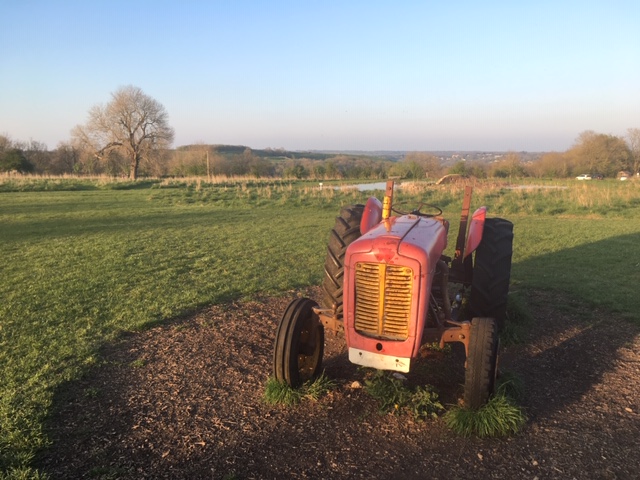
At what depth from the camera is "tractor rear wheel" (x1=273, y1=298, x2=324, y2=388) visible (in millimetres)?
3836

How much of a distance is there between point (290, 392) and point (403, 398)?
2.96 ft

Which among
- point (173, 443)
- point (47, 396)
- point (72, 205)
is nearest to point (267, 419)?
point (173, 443)

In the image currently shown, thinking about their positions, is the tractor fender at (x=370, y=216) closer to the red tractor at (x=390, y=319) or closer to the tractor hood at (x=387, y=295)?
the red tractor at (x=390, y=319)

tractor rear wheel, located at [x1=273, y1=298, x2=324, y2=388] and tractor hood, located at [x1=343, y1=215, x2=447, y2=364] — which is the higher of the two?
tractor hood, located at [x1=343, y1=215, x2=447, y2=364]

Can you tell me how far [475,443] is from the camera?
3.33 metres

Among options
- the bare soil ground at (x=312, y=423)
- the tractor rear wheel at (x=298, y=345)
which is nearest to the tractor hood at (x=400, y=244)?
the tractor rear wheel at (x=298, y=345)

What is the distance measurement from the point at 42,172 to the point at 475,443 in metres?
59.6

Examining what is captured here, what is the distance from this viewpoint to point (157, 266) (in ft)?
29.1

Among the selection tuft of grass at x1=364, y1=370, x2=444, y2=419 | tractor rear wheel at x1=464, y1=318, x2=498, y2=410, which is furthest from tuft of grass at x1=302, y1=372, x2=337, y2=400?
tractor rear wheel at x1=464, y1=318, x2=498, y2=410

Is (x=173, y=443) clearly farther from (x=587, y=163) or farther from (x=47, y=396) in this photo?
(x=587, y=163)

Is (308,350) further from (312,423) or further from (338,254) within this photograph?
(338,254)

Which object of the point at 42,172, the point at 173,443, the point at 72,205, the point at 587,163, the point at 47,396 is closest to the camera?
the point at 173,443

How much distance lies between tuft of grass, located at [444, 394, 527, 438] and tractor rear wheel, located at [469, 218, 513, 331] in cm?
164

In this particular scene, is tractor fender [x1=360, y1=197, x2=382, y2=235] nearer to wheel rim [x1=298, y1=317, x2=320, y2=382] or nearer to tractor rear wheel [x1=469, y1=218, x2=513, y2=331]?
tractor rear wheel [x1=469, y1=218, x2=513, y2=331]
